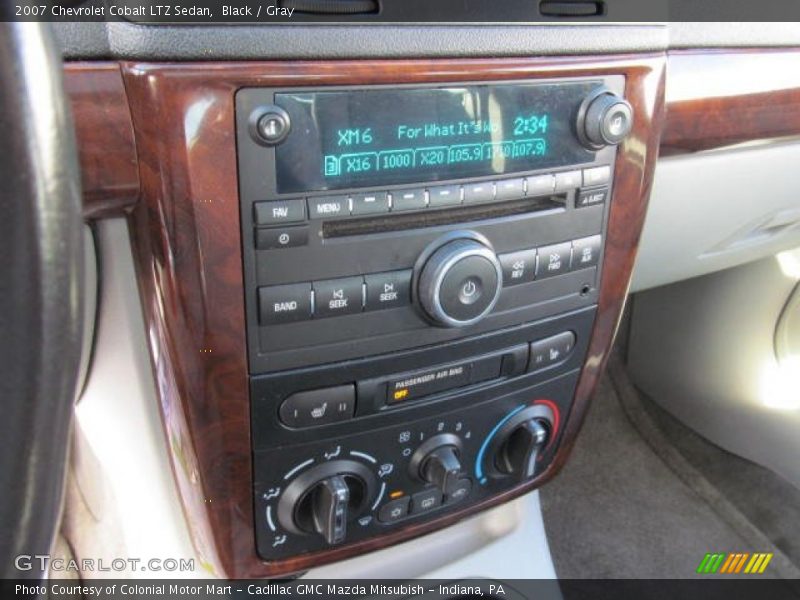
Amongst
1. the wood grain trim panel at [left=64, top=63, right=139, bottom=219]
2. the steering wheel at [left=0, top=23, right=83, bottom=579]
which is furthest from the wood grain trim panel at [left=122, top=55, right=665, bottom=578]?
the steering wheel at [left=0, top=23, right=83, bottom=579]

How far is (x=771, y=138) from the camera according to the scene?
0.96 m

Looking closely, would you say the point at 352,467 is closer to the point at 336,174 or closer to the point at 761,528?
the point at 336,174

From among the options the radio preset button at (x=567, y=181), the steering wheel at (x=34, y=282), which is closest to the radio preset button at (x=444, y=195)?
the radio preset button at (x=567, y=181)

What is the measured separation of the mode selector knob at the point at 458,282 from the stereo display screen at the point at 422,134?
0.06 m

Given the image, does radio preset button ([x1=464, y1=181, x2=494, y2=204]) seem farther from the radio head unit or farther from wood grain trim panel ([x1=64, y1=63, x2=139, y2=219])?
wood grain trim panel ([x1=64, y1=63, x2=139, y2=219])

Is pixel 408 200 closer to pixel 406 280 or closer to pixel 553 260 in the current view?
pixel 406 280

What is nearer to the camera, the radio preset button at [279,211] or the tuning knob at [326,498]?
the radio preset button at [279,211]

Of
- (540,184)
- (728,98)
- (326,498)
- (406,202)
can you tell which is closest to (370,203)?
(406,202)

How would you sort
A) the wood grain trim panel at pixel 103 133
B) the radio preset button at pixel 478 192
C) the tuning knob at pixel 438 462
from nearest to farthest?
1. the wood grain trim panel at pixel 103 133
2. the radio preset button at pixel 478 192
3. the tuning knob at pixel 438 462

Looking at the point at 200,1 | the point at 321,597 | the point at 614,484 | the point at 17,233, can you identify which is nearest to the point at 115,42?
the point at 200,1

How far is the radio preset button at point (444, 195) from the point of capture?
0.65 metres

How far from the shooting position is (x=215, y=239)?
2.00ft

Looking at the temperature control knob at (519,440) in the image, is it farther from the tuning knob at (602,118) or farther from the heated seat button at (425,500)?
the tuning knob at (602,118)

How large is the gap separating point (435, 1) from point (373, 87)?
0.25 ft
